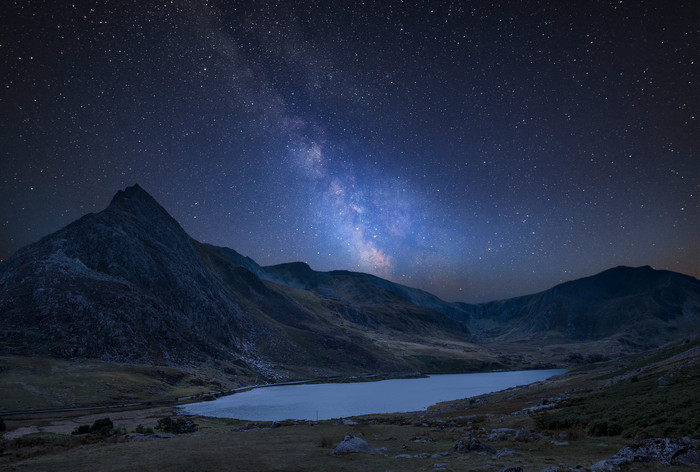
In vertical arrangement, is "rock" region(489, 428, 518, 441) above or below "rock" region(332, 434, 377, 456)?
below

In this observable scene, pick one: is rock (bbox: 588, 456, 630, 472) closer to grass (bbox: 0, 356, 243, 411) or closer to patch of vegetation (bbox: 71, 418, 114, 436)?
patch of vegetation (bbox: 71, 418, 114, 436)

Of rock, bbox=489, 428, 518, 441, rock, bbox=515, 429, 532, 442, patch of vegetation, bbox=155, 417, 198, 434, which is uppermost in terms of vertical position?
rock, bbox=515, 429, 532, 442

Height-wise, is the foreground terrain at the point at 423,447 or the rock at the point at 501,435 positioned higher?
the foreground terrain at the point at 423,447

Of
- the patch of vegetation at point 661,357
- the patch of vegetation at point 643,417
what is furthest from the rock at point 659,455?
the patch of vegetation at point 661,357

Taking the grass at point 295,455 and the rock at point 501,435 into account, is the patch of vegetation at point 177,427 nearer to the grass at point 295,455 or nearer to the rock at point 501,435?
the grass at point 295,455

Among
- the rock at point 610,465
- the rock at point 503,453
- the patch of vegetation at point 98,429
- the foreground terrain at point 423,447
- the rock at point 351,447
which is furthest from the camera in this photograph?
the patch of vegetation at point 98,429

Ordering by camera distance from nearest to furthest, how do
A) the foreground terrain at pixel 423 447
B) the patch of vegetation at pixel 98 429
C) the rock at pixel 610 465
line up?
the rock at pixel 610 465 → the foreground terrain at pixel 423 447 → the patch of vegetation at pixel 98 429

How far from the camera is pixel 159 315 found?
17150 centimetres

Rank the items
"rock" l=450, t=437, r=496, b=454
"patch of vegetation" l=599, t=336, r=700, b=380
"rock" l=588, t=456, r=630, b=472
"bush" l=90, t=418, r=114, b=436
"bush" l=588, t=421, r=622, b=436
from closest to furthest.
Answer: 1. "rock" l=588, t=456, r=630, b=472
2. "rock" l=450, t=437, r=496, b=454
3. "bush" l=588, t=421, r=622, b=436
4. "bush" l=90, t=418, r=114, b=436
5. "patch of vegetation" l=599, t=336, r=700, b=380

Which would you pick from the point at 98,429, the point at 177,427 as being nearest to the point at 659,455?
the point at 177,427

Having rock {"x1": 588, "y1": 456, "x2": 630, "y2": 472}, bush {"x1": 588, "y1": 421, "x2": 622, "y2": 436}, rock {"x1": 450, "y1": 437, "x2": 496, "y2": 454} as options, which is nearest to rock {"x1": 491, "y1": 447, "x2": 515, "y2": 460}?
rock {"x1": 450, "y1": 437, "x2": 496, "y2": 454}

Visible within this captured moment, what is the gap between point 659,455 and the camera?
1720 centimetres

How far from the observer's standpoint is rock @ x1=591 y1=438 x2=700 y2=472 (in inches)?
652

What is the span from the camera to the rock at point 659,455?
54.3 feet
